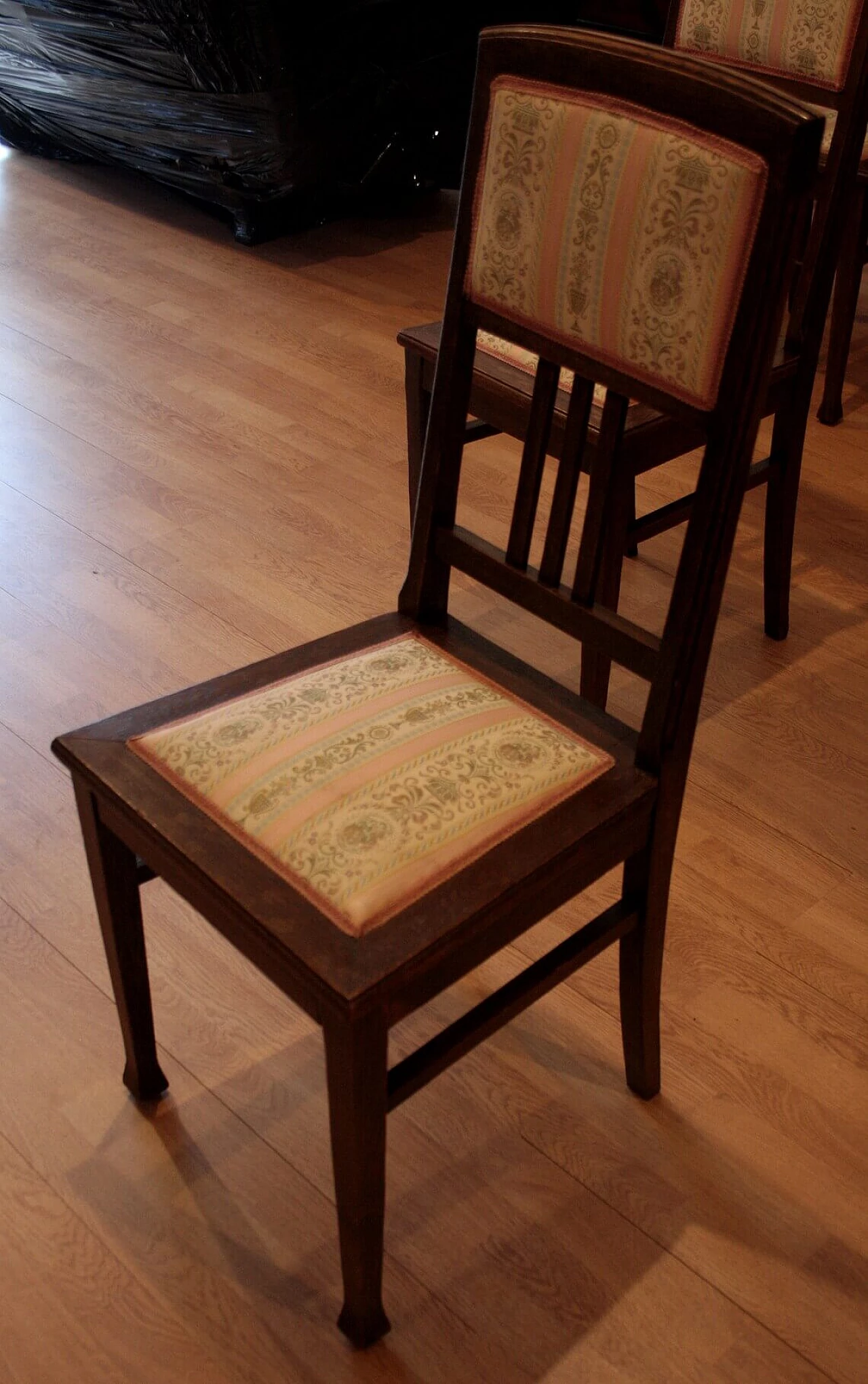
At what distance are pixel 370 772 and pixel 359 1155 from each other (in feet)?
0.97

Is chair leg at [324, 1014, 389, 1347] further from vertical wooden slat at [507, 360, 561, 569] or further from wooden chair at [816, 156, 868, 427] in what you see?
wooden chair at [816, 156, 868, 427]

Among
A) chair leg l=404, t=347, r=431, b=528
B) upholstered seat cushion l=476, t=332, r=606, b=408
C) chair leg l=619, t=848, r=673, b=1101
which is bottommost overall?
chair leg l=619, t=848, r=673, b=1101

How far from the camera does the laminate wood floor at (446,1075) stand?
1.19 metres

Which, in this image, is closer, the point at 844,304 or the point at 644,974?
the point at 644,974

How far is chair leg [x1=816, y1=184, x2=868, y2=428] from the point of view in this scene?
98.7 inches

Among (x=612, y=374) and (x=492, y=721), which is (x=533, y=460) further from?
(x=492, y=721)

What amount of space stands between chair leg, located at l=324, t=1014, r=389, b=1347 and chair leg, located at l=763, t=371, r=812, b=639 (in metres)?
1.16

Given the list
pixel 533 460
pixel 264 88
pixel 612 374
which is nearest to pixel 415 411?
pixel 533 460

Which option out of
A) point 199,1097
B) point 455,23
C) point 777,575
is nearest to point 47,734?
point 199,1097

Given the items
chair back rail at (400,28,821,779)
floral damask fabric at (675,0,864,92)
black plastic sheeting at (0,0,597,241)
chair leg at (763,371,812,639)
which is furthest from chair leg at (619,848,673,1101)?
black plastic sheeting at (0,0,597,241)

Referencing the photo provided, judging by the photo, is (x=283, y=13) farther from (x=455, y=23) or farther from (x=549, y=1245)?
(x=549, y=1245)

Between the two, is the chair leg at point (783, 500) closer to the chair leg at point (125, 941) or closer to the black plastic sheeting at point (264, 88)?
the chair leg at point (125, 941)

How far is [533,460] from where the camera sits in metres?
1.20

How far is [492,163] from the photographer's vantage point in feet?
3.69
